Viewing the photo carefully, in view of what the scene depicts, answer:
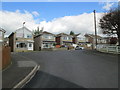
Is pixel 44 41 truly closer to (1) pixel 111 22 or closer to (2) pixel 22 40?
(2) pixel 22 40

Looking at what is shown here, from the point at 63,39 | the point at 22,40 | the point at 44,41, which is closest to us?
the point at 22,40

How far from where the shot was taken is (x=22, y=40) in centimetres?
4500

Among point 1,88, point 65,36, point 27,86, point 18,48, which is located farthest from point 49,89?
point 65,36

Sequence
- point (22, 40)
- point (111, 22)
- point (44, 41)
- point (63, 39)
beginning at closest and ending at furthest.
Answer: point (111, 22) < point (22, 40) < point (44, 41) < point (63, 39)

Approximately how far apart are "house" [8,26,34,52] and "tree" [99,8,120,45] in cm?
2609

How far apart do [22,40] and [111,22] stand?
2931 centimetres

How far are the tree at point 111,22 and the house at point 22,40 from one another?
26092mm

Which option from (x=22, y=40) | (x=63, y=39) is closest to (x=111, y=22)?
(x=22, y=40)

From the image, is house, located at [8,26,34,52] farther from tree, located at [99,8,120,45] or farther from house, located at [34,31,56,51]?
tree, located at [99,8,120,45]

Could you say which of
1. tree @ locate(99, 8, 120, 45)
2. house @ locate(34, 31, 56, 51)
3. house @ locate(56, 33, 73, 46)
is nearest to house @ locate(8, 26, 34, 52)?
house @ locate(34, 31, 56, 51)

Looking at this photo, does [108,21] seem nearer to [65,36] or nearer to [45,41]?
[45,41]

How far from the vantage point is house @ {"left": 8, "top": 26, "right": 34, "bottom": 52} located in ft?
143

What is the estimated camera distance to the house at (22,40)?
43.6m

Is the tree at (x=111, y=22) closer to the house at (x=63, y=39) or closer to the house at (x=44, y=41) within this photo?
the house at (x=44, y=41)
